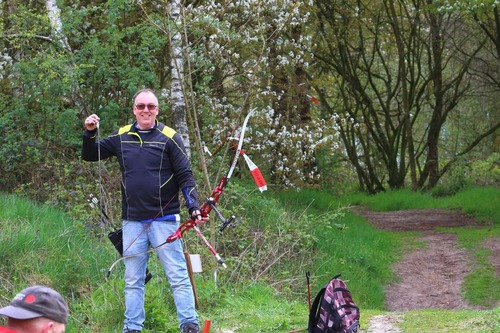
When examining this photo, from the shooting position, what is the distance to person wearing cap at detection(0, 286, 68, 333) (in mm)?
3213

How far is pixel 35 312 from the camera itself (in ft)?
10.6

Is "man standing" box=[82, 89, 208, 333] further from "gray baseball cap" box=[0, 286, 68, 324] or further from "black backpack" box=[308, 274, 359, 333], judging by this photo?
"gray baseball cap" box=[0, 286, 68, 324]

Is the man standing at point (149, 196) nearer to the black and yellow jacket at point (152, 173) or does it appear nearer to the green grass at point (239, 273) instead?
the black and yellow jacket at point (152, 173)

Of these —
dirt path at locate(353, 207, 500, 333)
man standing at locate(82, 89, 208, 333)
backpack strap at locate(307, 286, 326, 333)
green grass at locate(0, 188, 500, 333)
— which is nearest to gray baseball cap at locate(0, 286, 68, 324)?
man standing at locate(82, 89, 208, 333)

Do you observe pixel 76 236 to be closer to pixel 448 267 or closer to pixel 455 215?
pixel 448 267

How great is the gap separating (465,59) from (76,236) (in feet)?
61.2

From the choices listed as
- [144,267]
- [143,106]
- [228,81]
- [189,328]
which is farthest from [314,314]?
[228,81]

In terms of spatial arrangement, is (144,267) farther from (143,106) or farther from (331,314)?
(331,314)

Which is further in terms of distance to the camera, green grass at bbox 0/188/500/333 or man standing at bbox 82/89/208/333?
green grass at bbox 0/188/500/333

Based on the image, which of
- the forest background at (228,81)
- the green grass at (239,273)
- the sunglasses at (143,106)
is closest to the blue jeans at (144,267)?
the green grass at (239,273)

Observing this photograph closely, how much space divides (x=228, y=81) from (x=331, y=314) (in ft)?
33.3

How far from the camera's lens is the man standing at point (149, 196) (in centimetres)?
648

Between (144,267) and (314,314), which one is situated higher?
(144,267)

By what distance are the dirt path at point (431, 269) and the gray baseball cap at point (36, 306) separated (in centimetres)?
473
